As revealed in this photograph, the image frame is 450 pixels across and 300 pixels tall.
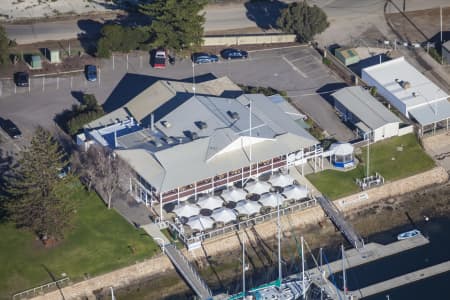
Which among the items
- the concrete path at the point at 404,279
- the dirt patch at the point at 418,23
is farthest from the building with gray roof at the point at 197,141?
the dirt patch at the point at 418,23

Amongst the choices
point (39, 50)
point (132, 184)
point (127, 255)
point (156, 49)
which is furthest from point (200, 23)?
point (127, 255)

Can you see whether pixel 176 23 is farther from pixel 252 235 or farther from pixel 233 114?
pixel 252 235

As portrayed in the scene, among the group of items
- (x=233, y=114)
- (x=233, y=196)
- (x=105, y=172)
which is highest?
(x=233, y=114)

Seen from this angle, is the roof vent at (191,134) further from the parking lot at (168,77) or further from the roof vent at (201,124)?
the parking lot at (168,77)

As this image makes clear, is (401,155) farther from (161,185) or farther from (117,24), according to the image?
(117,24)

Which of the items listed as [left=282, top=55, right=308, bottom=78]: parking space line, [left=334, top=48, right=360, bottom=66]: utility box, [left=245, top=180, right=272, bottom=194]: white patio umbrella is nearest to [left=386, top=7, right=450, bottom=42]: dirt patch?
[left=334, top=48, right=360, bottom=66]: utility box

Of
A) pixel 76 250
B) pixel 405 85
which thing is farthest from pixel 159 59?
pixel 76 250

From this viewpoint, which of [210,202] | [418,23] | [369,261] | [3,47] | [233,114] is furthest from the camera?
[418,23]
